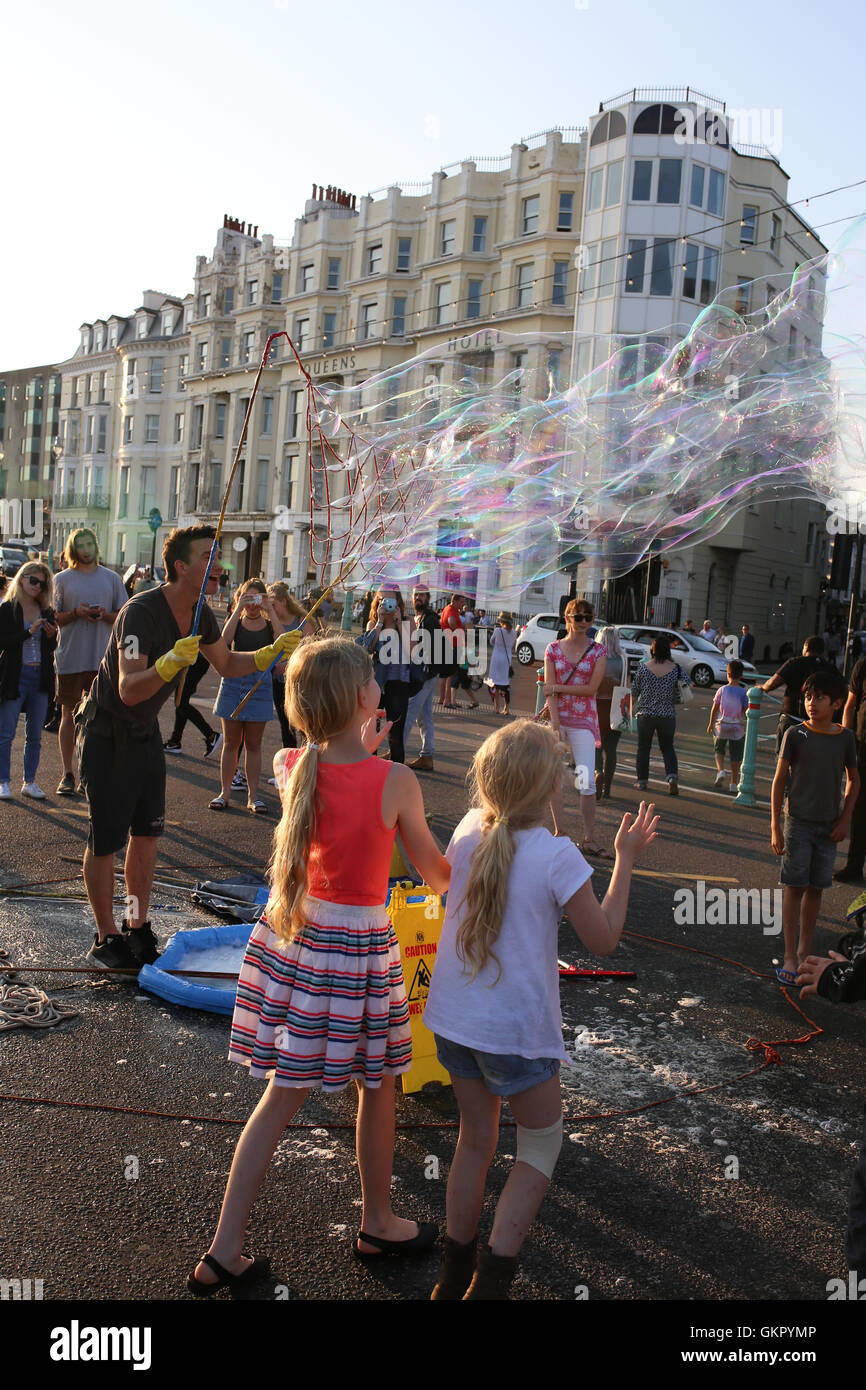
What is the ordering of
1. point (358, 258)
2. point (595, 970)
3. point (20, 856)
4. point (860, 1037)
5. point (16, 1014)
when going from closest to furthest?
point (16, 1014) → point (860, 1037) → point (595, 970) → point (20, 856) → point (358, 258)

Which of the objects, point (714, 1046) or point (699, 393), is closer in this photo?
point (714, 1046)

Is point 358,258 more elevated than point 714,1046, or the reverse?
point 358,258

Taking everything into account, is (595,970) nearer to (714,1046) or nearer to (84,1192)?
(714,1046)

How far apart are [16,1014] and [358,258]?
5058 centimetres

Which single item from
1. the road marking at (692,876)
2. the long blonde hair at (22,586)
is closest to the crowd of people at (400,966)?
the road marking at (692,876)

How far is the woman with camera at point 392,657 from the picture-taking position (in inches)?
429

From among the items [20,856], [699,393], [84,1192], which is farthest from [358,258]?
[84,1192]

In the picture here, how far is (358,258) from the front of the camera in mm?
50219

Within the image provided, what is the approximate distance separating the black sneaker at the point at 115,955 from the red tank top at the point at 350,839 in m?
2.40

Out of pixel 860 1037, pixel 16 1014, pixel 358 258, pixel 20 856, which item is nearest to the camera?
pixel 16 1014

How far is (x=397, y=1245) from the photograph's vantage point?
296cm

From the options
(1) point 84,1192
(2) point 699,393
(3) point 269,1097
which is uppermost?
(2) point 699,393

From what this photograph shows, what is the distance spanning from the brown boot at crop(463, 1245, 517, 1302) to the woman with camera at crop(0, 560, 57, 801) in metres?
6.64

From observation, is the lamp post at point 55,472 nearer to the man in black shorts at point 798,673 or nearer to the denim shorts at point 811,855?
the man in black shorts at point 798,673
